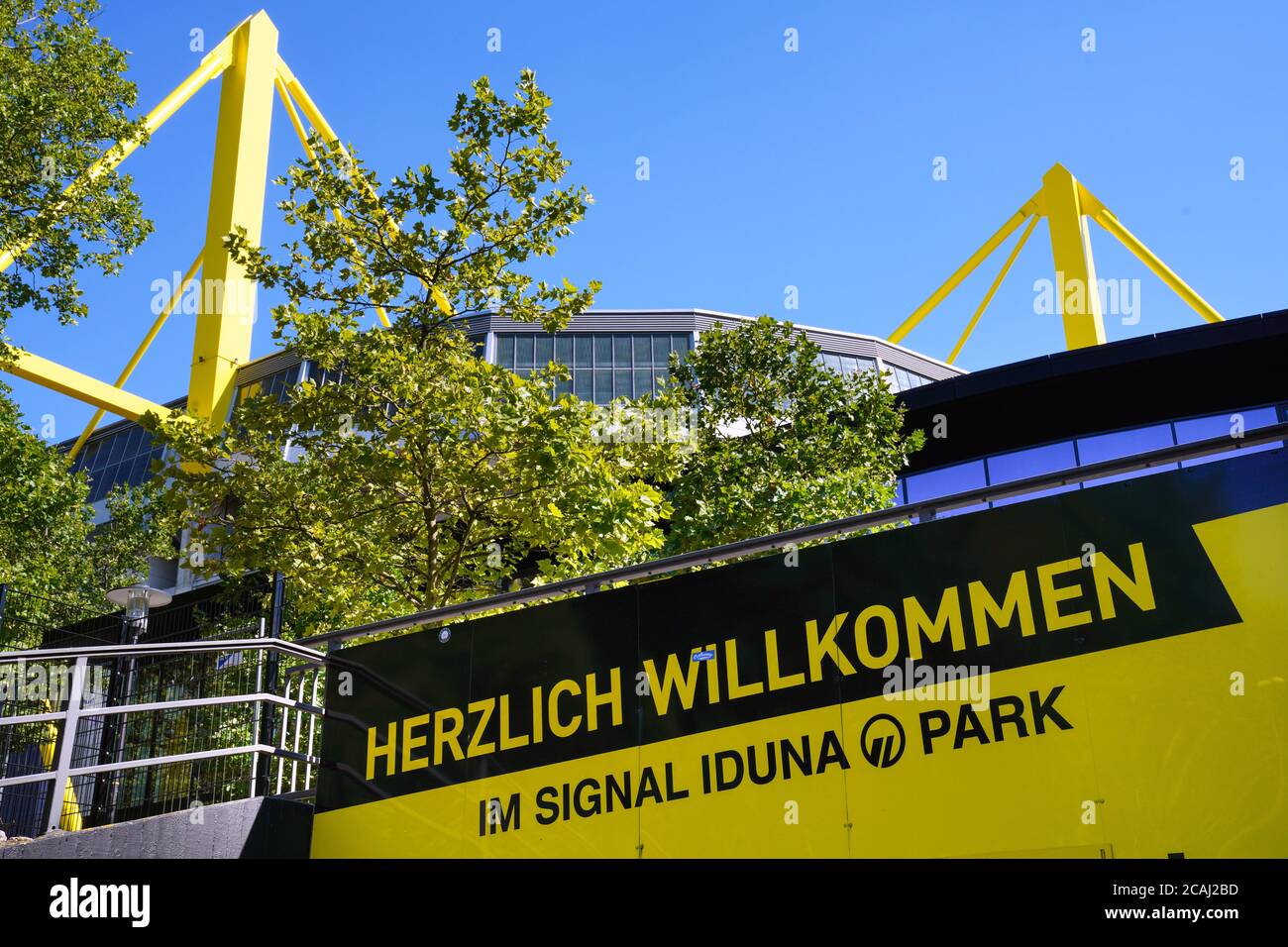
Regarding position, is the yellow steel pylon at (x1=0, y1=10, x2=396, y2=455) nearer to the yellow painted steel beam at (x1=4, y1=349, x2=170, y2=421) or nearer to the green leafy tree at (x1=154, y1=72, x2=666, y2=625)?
the yellow painted steel beam at (x1=4, y1=349, x2=170, y2=421)

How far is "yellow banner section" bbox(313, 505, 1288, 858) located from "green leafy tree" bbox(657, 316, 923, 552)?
28.4ft

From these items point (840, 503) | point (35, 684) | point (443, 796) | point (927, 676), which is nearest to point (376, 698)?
point (443, 796)

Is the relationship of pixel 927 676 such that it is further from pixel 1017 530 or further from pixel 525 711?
pixel 525 711

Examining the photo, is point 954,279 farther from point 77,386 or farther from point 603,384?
point 77,386

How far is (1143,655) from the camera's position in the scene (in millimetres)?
5727

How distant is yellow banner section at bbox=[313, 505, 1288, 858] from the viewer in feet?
17.7

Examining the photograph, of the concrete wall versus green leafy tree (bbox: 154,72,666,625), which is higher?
green leafy tree (bbox: 154,72,666,625)

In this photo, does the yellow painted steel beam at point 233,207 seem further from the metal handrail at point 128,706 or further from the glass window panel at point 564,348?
the metal handrail at point 128,706

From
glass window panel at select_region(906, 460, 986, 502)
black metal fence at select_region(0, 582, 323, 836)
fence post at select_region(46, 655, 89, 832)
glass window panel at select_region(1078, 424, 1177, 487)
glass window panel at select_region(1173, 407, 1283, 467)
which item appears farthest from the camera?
glass window panel at select_region(906, 460, 986, 502)

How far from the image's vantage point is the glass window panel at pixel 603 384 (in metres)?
49.5

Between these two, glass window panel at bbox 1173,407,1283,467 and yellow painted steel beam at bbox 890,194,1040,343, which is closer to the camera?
glass window panel at bbox 1173,407,1283,467

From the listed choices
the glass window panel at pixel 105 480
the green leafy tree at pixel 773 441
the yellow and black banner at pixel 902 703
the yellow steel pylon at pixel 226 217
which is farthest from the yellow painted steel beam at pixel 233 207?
the glass window panel at pixel 105 480

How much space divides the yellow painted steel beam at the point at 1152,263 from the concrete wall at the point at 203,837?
4569cm

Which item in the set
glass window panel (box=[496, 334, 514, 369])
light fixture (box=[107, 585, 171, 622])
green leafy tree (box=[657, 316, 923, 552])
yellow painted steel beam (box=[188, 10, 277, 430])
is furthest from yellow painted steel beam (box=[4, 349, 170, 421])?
green leafy tree (box=[657, 316, 923, 552])
